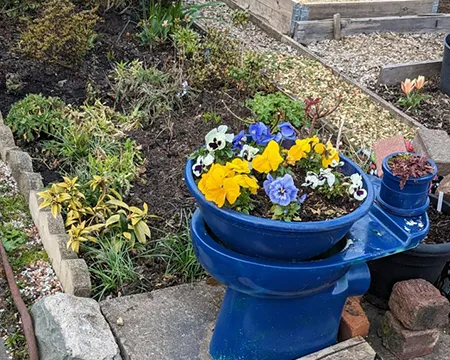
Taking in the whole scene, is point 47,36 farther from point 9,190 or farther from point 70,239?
point 70,239

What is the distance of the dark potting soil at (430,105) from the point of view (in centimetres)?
553

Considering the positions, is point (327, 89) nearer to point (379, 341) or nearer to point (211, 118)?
point (211, 118)

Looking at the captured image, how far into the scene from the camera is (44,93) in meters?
5.21

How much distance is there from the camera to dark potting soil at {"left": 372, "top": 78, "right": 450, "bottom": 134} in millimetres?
5527

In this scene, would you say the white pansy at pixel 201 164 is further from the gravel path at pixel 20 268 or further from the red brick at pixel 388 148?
the red brick at pixel 388 148

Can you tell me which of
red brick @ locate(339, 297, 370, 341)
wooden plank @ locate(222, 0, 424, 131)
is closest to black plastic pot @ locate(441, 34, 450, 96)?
wooden plank @ locate(222, 0, 424, 131)

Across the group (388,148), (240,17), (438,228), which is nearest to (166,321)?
(438,228)

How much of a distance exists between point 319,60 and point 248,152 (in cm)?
385

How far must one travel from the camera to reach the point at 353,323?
122 inches

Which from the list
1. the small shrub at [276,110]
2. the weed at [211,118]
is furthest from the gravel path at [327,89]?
the weed at [211,118]

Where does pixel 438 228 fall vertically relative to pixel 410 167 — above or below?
below

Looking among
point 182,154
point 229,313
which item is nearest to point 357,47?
point 182,154

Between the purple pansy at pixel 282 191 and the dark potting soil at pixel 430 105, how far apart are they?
3187mm

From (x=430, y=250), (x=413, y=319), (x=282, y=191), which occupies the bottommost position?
(x=413, y=319)
